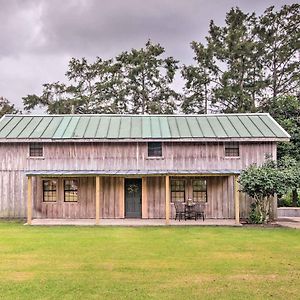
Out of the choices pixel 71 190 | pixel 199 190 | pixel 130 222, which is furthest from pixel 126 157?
pixel 199 190

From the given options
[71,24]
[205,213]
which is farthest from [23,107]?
[205,213]

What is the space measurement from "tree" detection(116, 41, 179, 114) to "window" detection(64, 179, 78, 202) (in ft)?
63.9

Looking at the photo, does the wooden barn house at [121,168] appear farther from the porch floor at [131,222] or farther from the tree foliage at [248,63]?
the tree foliage at [248,63]

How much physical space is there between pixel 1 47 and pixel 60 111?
1007 cm

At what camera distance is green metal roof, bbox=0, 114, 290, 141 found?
66.5ft

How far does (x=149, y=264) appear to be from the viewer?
396 inches

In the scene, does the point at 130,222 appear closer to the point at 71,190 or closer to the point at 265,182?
the point at 71,190

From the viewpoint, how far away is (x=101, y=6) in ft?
63.7

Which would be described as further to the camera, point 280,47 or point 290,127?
point 280,47

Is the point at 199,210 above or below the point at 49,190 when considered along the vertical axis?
below

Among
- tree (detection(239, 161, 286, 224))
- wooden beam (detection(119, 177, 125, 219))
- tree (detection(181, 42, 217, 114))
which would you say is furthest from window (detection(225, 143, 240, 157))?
tree (detection(181, 42, 217, 114))

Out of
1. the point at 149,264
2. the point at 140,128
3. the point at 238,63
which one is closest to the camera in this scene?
the point at 149,264

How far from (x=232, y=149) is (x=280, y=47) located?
2002 centimetres

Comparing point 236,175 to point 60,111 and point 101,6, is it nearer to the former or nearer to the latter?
point 101,6
